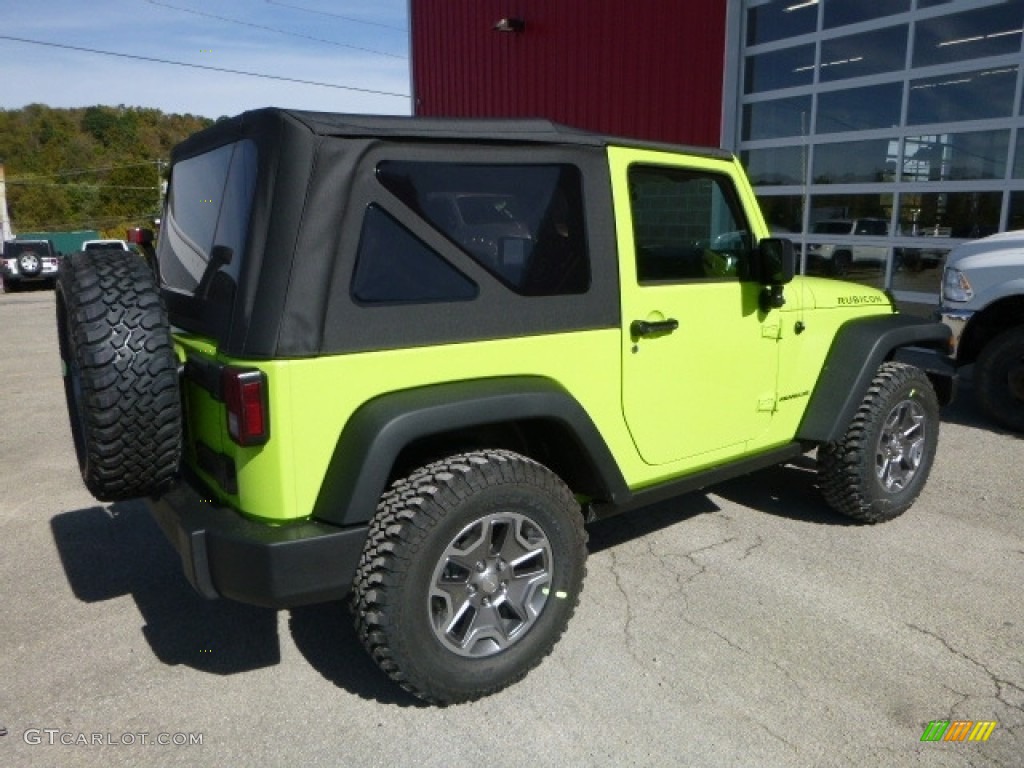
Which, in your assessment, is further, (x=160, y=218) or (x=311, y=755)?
(x=160, y=218)

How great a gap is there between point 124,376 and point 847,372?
10.1 feet

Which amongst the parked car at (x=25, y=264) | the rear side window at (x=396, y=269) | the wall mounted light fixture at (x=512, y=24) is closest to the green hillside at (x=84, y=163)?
the parked car at (x=25, y=264)

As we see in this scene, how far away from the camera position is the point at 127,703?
8.28ft

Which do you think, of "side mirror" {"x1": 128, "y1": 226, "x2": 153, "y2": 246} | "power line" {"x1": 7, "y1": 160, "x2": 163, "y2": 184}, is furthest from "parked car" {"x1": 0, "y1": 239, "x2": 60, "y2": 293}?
"power line" {"x1": 7, "y1": 160, "x2": 163, "y2": 184}

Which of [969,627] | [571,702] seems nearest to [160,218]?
[571,702]

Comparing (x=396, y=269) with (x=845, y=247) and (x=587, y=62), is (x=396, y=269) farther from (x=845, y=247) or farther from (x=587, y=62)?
(x=587, y=62)

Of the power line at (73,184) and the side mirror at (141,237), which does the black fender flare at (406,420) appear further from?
the power line at (73,184)

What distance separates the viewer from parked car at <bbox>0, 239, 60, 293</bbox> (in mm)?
23375

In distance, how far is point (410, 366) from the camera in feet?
7.70

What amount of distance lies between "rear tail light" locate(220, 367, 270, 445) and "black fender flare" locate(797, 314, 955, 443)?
257 centimetres

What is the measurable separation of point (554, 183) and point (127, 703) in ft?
7.51

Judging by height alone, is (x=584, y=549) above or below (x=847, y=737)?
above

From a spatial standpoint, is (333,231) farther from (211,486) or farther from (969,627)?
(969,627)

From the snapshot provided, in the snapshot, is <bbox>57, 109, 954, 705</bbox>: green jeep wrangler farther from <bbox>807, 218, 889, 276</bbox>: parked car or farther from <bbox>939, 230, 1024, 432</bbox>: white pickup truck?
<bbox>807, 218, 889, 276</bbox>: parked car
